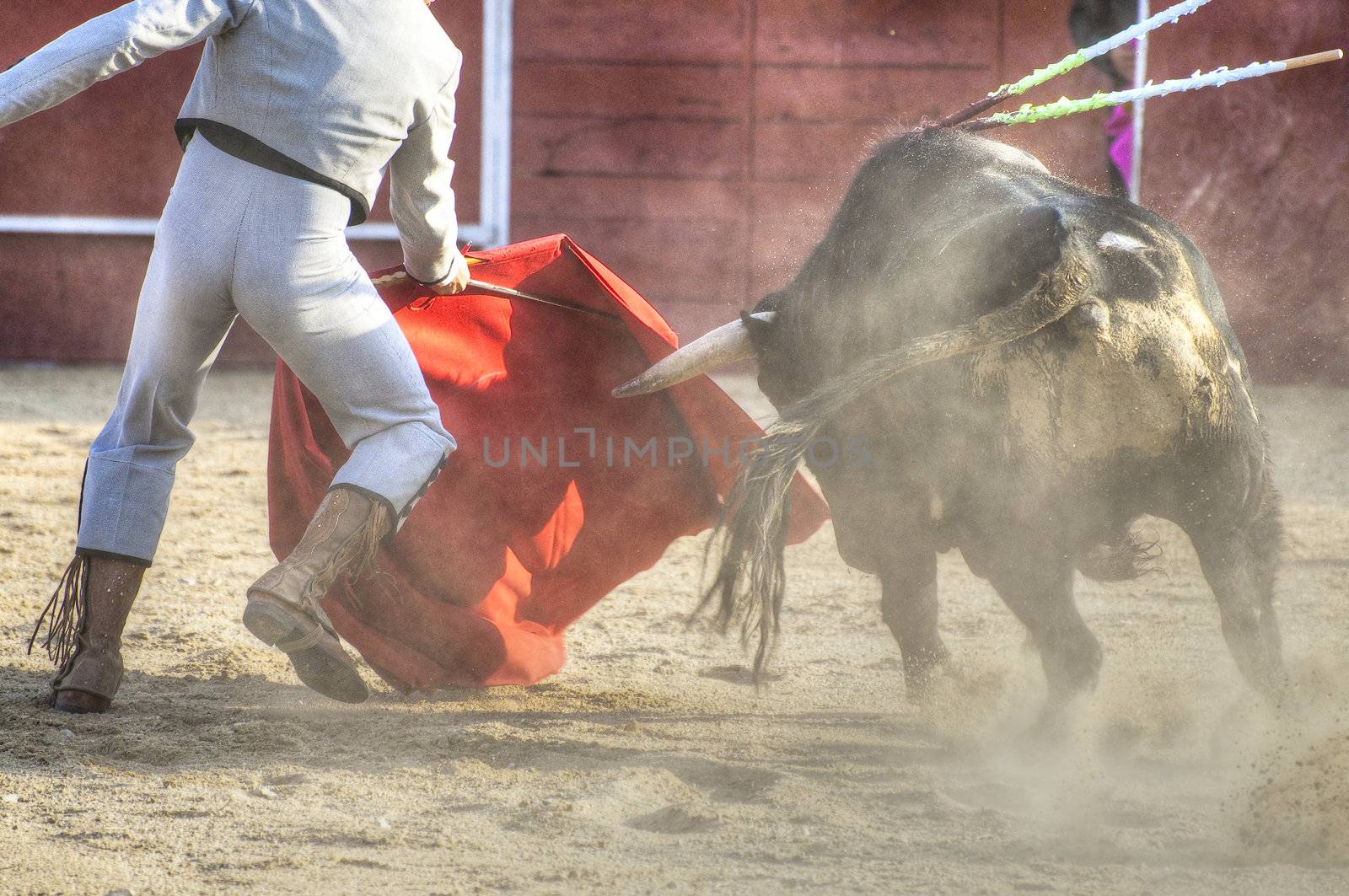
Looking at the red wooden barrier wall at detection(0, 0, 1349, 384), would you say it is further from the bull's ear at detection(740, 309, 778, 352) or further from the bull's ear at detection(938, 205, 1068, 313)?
the bull's ear at detection(938, 205, 1068, 313)

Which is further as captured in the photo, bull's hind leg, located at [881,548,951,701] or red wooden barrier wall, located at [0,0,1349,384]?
red wooden barrier wall, located at [0,0,1349,384]

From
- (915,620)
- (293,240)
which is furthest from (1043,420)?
(293,240)

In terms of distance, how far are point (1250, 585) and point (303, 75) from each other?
1.93 meters

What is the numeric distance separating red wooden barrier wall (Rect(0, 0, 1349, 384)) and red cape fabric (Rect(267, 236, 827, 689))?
4516 millimetres

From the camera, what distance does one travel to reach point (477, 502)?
10.4 feet

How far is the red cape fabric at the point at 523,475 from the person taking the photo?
302 centimetres

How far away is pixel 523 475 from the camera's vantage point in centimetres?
323

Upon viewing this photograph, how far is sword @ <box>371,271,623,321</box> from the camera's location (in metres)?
3.09

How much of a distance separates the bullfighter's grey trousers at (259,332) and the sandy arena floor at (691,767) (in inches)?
18.5

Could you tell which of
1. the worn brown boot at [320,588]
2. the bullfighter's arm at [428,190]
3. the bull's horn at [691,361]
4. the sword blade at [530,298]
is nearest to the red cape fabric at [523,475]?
the sword blade at [530,298]

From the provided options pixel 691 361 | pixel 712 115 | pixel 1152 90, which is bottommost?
pixel 691 361

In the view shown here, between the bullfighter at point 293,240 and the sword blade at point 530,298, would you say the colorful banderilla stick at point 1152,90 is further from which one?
the bullfighter at point 293,240

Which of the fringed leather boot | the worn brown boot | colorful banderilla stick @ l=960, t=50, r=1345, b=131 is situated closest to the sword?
the worn brown boot

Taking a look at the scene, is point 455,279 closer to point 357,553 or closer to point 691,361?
point 691,361
